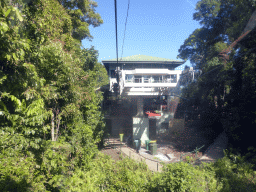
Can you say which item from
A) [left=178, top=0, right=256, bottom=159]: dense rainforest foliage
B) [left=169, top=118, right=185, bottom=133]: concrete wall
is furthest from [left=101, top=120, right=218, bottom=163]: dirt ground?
[left=178, top=0, right=256, bottom=159]: dense rainforest foliage

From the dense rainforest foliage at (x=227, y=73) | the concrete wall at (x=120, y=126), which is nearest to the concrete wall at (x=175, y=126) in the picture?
the dense rainforest foliage at (x=227, y=73)

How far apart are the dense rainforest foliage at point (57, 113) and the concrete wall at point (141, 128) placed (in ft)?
13.4

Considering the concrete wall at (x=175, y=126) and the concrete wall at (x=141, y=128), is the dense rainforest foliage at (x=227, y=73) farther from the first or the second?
the concrete wall at (x=141, y=128)

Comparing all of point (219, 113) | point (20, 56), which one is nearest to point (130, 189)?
point (20, 56)

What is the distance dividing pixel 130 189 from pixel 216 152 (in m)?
7.13

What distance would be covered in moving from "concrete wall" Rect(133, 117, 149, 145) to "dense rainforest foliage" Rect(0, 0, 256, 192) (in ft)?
13.4

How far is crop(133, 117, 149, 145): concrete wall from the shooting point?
1293cm

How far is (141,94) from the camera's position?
1197 cm

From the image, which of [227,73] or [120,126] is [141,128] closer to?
[120,126]

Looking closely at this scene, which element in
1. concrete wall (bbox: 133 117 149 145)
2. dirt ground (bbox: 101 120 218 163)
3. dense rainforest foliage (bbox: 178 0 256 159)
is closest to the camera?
dense rainforest foliage (bbox: 178 0 256 159)

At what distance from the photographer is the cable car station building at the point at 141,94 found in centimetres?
1126

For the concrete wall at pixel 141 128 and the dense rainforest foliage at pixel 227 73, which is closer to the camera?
the dense rainforest foliage at pixel 227 73

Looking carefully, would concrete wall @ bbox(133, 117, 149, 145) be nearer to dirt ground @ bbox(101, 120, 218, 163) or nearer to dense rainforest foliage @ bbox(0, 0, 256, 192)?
dirt ground @ bbox(101, 120, 218, 163)

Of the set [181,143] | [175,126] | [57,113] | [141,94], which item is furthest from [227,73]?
[57,113]
